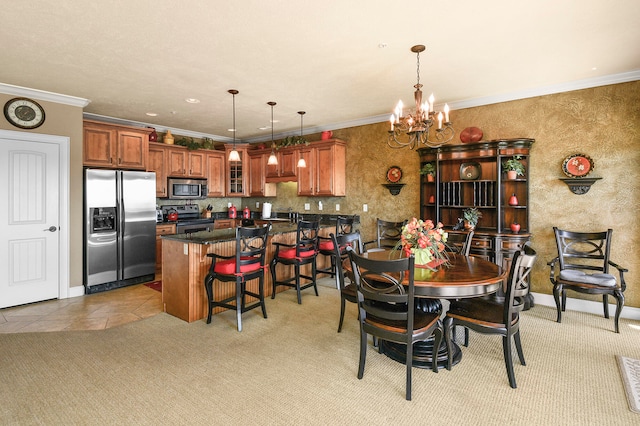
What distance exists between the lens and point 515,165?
14.3 feet

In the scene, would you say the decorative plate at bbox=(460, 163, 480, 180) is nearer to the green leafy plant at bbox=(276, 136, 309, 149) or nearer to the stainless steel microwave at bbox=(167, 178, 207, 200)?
the green leafy plant at bbox=(276, 136, 309, 149)

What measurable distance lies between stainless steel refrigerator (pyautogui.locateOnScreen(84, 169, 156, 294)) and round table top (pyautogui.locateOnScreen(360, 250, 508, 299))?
451cm

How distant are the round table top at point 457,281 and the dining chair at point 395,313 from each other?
133 millimetres

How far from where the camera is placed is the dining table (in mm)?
2371

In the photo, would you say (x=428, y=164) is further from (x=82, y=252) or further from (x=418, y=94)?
(x=82, y=252)

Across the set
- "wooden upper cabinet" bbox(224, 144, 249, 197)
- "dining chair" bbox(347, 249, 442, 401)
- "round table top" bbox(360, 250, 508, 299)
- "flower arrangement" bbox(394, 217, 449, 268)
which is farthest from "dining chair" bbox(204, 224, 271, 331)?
"wooden upper cabinet" bbox(224, 144, 249, 197)

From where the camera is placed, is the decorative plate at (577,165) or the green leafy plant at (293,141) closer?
the decorative plate at (577,165)

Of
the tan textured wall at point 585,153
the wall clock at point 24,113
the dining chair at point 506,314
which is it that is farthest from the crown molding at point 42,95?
the tan textured wall at point 585,153

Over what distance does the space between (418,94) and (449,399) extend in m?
2.46

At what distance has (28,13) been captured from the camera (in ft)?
8.28

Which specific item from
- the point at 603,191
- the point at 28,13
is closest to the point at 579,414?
the point at 603,191

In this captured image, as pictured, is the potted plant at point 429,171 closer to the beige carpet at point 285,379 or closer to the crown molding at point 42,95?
the beige carpet at point 285,379

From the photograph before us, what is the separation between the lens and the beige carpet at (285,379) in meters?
2.17

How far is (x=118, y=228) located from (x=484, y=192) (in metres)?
5.41
